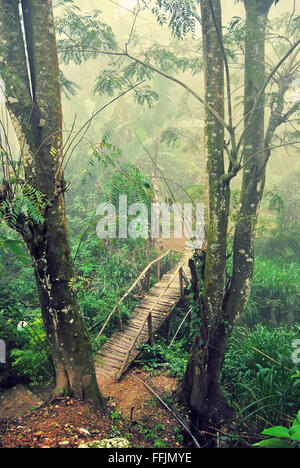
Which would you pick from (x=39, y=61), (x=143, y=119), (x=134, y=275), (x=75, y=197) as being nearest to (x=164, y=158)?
(x=143, y=119)

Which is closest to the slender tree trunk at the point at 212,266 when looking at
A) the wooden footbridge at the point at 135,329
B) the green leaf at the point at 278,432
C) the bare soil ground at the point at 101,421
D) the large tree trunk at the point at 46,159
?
the bare soil ground at the point at 101,421

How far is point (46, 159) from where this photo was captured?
280 centimetres

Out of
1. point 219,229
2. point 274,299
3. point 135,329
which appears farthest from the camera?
point 274,299

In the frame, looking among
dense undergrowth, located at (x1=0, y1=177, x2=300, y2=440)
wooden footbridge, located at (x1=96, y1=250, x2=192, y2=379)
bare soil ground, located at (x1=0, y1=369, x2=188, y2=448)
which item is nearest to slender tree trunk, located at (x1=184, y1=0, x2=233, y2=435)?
dense undergrowth, located at (x1=0, y1=177, x2=300, y2=440)

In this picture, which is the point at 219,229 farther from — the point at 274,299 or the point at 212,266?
the point at 274,299

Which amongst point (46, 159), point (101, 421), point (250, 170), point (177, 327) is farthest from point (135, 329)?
point (46, 159)

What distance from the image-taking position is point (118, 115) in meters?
16.0

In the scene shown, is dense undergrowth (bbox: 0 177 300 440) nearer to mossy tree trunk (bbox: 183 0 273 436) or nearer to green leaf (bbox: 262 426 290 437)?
mossy tree trunk (bbox: 183 0 273 436)

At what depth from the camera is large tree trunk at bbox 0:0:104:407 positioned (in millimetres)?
2740

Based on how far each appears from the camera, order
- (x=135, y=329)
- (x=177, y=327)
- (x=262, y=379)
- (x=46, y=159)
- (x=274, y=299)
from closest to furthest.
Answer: (x=46, y=159)
(x=262, y=379)
(x=135, y=329)
(x=177, y=327)
(x=274, y=299)

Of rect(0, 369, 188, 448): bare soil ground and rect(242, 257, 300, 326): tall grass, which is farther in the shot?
rect(242, 257, 300, 326): tall grass

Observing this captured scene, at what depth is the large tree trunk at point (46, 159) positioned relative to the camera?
274 cm

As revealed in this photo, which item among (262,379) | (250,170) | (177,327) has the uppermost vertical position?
(250,170)

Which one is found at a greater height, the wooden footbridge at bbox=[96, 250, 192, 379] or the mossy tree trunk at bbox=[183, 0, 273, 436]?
the mossy tree trunk at bbox=[183, 0, 273, 436]
